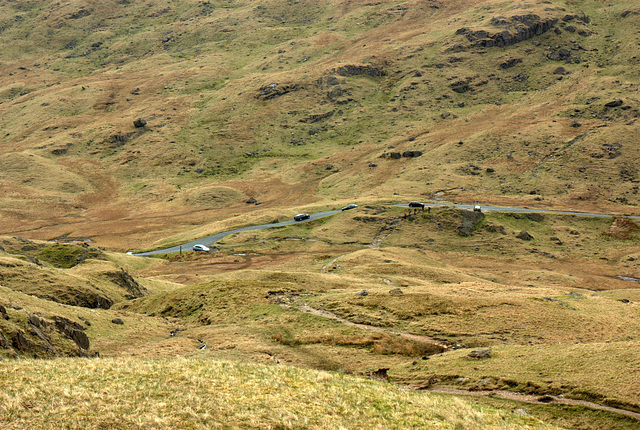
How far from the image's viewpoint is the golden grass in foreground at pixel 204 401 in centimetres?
1722

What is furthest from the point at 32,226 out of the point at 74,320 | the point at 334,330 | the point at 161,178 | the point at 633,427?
the point at 633,427

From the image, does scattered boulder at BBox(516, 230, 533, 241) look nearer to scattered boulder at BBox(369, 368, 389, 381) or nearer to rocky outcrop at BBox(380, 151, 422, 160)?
rocky outcrop at BBox(380, 151, 422, 160)

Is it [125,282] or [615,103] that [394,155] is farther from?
[125,282]

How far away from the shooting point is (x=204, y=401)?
1883cm

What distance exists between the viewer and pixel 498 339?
35.3 m

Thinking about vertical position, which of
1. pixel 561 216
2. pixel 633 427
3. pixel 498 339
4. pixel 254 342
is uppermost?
pixel 633 427

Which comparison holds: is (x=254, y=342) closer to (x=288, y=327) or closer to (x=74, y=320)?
(x=288, y=327)

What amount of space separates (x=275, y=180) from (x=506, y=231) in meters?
85.4

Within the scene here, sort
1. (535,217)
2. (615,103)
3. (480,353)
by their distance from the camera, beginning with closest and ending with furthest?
→ 1. (480,353)
2. (535,217)
3. (615,103)

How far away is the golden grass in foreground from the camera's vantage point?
56.5ft

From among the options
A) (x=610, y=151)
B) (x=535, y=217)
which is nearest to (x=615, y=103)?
(x=610, y=151)

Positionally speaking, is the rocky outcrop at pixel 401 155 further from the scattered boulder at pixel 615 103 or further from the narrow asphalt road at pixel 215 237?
the scattered boulder at pixel 615 103

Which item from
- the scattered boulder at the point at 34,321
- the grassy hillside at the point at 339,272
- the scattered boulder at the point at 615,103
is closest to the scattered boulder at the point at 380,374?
the grassy hillside at the point at 339,272

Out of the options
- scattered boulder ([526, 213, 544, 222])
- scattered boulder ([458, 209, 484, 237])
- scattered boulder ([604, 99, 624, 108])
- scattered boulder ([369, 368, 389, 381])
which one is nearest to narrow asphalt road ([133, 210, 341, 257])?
scattered boulder ([458, 209, 484, 237])
